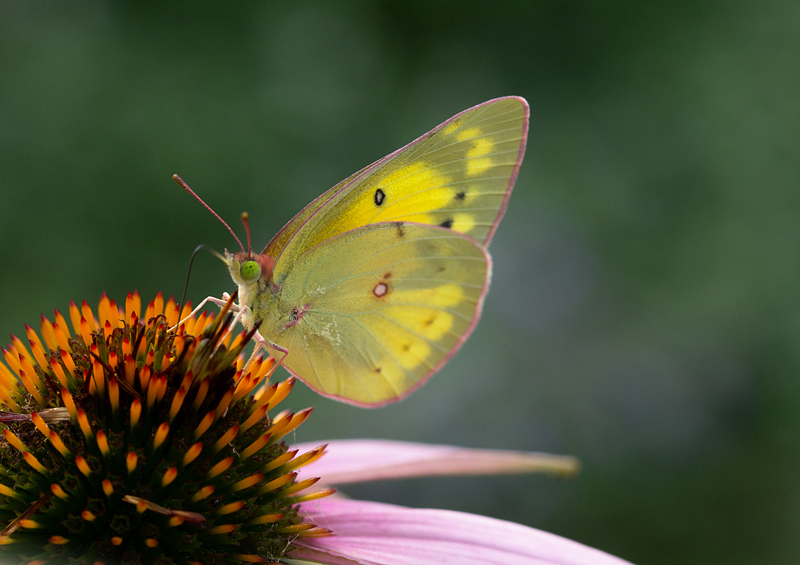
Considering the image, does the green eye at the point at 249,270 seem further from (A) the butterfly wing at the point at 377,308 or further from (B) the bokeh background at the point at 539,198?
(B) the bokeh background at the point at 539,198

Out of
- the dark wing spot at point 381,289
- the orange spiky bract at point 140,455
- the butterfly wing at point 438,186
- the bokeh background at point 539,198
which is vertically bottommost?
the orange spiky bract at point 140,455

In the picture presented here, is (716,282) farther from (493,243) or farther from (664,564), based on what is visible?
(664,564)

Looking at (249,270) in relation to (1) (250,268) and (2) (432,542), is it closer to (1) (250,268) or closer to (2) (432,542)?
(1) (250,268)

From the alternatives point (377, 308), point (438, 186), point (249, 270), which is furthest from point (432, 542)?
point (438, 186)

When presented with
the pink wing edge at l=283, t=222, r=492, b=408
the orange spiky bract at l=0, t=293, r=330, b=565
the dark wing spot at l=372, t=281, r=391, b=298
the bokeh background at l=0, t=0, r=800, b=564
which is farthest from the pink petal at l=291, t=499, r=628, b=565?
the bokeh background at l=0, t=0, r=800, b=564

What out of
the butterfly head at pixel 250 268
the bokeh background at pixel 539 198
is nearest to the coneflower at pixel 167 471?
the butterfly head at pixel 250 268

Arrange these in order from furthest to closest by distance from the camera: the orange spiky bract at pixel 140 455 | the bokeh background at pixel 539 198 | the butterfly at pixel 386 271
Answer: the bokeh background at pixel 539 198
the butterfly at pixel 386 271
the orange spiky bract at pixel 140 455

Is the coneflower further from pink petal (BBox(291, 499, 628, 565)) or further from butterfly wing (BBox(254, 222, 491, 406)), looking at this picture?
butterfly wing (BBox(254, 222, 491, 406))
